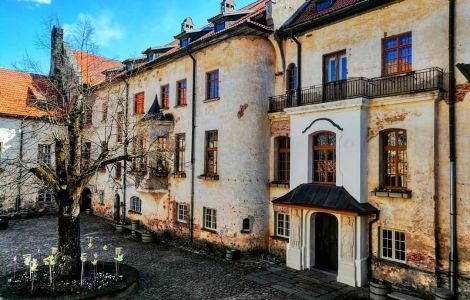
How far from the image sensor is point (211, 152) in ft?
57.3

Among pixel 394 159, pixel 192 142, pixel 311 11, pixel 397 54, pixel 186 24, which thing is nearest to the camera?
pixel 394 159

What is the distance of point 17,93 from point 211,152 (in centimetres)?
2058

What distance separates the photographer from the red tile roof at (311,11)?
14.1 meters

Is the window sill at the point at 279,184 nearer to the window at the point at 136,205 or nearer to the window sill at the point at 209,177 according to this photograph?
the window sill at the point at 209,177

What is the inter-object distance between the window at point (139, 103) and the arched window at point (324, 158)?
41.8 ft

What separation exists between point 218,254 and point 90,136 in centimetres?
1786

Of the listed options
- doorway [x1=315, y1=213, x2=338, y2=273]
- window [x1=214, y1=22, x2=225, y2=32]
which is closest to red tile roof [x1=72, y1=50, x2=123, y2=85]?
window [x1=214, y1=22, x2=225, y2=32]

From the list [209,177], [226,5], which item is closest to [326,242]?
[209,177]

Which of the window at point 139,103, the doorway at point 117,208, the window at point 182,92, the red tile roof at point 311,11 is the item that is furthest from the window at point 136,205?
the red tile roof at point 311,11

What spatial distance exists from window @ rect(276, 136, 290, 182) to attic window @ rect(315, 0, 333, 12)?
591cm

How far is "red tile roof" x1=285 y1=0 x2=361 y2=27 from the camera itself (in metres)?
14.1

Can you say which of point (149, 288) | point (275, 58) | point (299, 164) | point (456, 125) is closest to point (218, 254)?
point (149, 288)

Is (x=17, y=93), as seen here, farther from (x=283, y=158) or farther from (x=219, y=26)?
(x=283, y=158)

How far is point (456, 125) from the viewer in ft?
35.1
